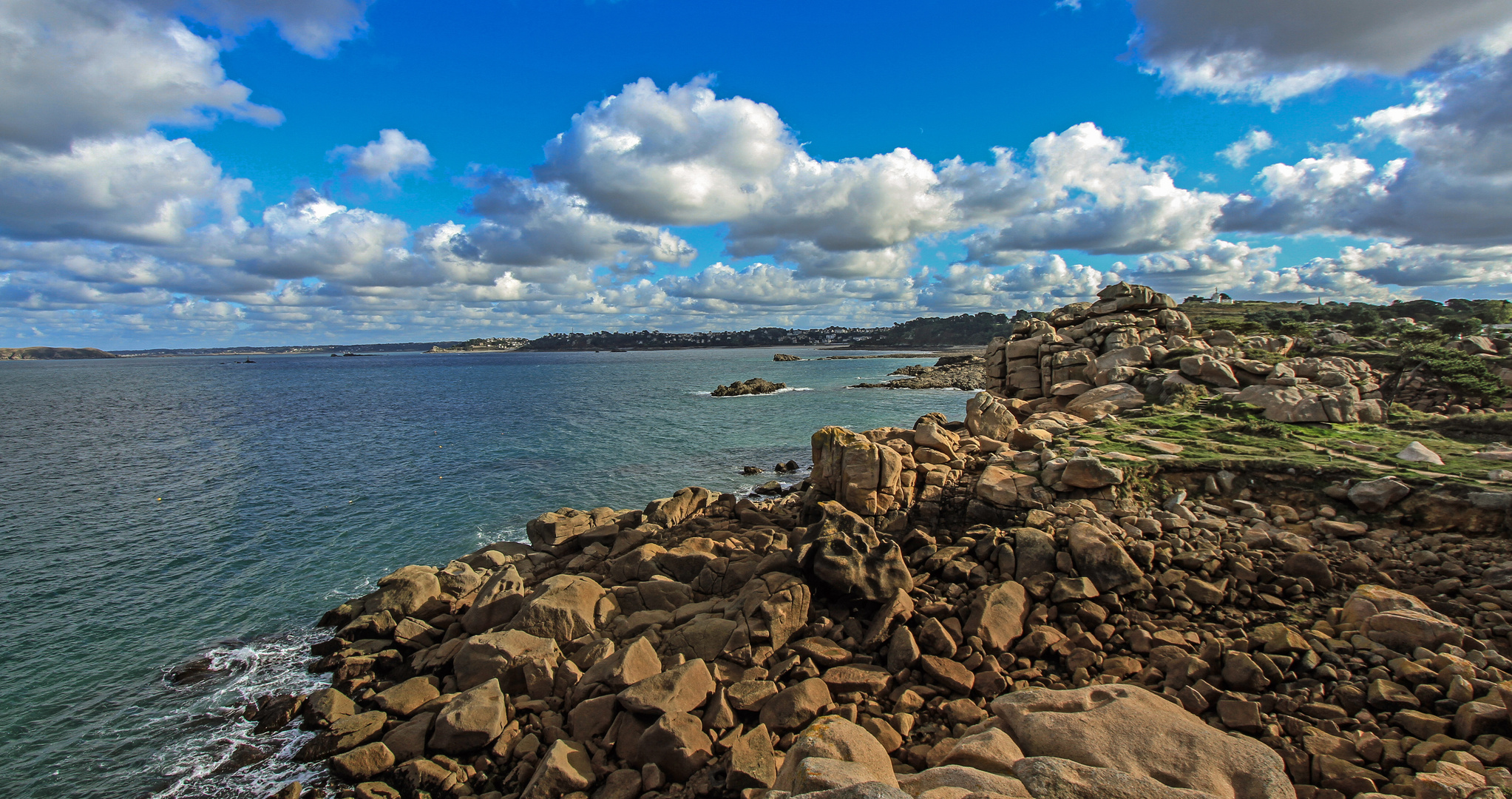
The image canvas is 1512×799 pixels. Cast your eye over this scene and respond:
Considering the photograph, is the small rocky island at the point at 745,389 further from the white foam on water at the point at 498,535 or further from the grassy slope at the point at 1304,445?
the grassy slope at the point at 1304,445

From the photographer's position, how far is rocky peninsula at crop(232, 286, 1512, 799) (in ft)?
23.4

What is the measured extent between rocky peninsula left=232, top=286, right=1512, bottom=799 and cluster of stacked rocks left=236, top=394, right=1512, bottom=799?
0.05 metres

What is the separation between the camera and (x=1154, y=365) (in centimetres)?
2505

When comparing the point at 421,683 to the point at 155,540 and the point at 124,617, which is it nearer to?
the point at 124,617

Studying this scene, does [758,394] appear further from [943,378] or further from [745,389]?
[943,378]

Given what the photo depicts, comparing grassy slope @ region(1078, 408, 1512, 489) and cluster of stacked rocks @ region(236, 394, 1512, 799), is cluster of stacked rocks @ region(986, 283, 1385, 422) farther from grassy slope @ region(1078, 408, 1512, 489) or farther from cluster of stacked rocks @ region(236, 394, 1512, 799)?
cluster of stacked rocks @ region(236, 394, 1512, 799)

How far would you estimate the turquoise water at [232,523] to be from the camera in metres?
12.8

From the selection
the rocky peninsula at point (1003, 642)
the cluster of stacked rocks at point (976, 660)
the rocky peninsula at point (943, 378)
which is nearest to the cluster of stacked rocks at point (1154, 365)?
the rocky peninsula at point (1003, 642)

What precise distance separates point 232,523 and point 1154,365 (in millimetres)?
39989

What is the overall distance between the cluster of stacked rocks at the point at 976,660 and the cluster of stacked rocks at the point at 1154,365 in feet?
24.4

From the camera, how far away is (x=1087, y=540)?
11.3m

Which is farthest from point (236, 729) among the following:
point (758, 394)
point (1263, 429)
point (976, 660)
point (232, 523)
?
point (758, 394)

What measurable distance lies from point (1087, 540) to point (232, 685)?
19.2m

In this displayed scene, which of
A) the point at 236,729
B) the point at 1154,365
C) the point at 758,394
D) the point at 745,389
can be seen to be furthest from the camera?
the point at 745,389
